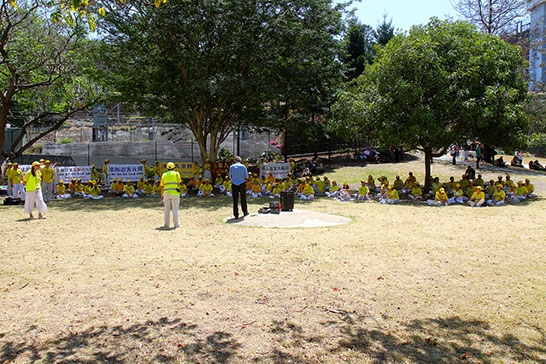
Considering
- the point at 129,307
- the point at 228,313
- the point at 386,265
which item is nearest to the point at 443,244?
the point at 386,265

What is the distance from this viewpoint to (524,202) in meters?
16.2

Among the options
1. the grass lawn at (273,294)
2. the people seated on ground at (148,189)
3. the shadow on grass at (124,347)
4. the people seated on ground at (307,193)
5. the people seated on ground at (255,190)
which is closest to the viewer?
the shadow on grass at (124,347)

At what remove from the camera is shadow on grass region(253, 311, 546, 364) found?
4.39 m

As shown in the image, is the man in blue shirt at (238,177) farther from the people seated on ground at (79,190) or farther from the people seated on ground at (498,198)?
the people seated on ground at (79,190)

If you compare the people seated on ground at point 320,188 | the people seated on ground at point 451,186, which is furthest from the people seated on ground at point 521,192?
the people seated on ground at point 320,188

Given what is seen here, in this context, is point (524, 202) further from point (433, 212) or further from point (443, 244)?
point (443, 244)

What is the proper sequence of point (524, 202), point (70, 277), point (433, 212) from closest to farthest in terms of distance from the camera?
1. point (70, 277)
2. point (433, 212)
3. point (524, 202)

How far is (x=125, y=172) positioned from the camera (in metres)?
21.5

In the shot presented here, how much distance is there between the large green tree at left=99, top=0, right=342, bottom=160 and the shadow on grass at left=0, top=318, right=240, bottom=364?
45.7 feet

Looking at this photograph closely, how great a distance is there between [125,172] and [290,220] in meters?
12.5

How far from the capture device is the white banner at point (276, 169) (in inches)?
873

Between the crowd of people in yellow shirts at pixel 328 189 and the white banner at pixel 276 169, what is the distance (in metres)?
1.00

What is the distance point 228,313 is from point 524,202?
14.5m

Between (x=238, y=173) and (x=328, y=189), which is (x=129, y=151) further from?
(x=238, y=173)
